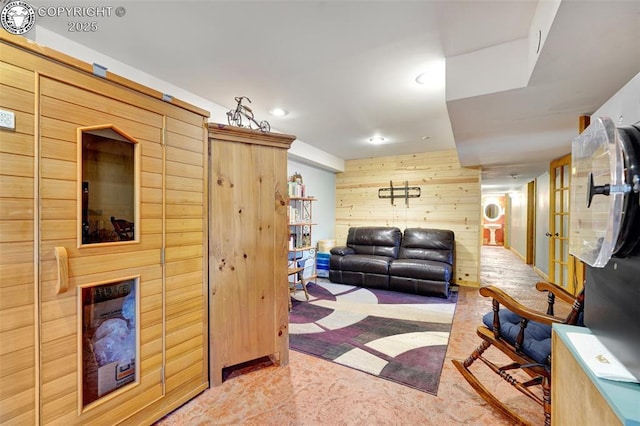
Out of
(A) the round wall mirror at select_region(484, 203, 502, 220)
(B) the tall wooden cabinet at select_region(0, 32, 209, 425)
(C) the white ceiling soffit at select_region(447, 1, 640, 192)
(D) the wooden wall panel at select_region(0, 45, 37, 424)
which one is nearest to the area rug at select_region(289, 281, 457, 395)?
(B) the tall wooden cabinet at select_region(0, 32, 209, 425)

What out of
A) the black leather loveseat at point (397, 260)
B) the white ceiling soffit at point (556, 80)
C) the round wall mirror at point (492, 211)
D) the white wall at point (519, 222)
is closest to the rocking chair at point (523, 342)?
the white ceiling soffit at point (556, 80)

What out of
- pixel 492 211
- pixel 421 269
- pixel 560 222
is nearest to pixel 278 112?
pixel 421 269

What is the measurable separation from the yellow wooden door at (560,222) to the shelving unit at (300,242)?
12.0 feet

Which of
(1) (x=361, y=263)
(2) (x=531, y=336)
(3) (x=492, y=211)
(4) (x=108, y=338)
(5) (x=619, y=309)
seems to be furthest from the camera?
(3) (x=492, y=211)

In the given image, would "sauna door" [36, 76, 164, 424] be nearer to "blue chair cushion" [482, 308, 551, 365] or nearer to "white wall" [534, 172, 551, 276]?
"blue chair cushion" [482, 308, 551, 365]

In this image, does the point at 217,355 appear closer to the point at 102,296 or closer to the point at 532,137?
the point at 102,296

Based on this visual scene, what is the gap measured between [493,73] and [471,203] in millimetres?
3347

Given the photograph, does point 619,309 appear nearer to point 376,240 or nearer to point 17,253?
point 17,253

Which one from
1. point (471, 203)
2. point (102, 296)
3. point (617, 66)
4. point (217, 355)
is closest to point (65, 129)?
point (102, 296)

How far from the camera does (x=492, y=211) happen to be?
11.3 metres

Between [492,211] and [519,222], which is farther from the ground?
[492,211]

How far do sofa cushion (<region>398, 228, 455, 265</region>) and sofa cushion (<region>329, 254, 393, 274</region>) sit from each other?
41 centimetres

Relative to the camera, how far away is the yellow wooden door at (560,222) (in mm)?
3814

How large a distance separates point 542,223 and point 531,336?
506 centimetres
